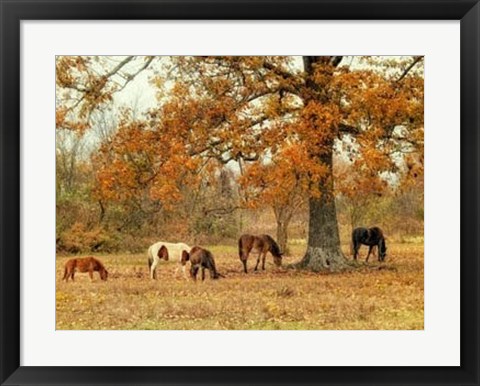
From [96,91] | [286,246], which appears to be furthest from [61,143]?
[286,246]

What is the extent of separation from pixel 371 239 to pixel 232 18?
5.59 ft

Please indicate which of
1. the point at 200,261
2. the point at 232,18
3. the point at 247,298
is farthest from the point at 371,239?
the point at 232,18

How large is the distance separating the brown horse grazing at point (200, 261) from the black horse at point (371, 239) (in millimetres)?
927

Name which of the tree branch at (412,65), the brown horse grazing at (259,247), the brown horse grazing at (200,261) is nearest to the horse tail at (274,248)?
the brown horse grazing at (259,247)

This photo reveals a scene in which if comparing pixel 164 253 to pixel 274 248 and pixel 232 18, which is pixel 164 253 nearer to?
pixel 274 248

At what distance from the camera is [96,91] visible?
6320 millimetres

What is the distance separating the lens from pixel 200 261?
247 inches

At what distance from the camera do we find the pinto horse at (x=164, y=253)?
626 cm

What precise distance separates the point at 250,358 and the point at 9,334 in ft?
5.12

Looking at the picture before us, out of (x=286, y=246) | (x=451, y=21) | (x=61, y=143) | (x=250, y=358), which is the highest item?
(x=451, y=21)

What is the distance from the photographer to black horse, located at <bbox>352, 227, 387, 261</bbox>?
20.5 feet

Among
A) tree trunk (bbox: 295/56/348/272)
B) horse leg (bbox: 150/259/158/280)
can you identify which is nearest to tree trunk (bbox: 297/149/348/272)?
tree trunk (bbox: 295/56/348/272)

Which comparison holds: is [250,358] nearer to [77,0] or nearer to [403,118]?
[403,118]

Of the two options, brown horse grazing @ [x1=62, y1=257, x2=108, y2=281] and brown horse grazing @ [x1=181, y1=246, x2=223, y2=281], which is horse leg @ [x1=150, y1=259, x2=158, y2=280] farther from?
brown horse grazing @ [x1=62, y1=257, x2=108, y2=281]
